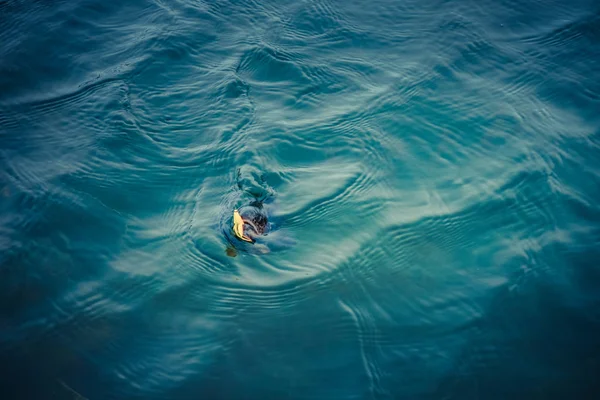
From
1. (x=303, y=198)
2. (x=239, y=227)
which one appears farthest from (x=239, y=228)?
(x=303, y=198)

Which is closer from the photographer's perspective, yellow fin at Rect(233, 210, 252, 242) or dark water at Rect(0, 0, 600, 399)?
dark water at Rect(0, 0, 600, 399)

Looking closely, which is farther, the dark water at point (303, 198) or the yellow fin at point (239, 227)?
the yellow fin at point (239, 227)

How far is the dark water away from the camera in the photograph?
3.34 m

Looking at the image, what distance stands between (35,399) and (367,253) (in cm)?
280

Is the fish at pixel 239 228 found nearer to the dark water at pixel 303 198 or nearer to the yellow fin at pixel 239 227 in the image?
the yellow fin at pixel 239 227

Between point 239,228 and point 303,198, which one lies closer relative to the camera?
point 239,228

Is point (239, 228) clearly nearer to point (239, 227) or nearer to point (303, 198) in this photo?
point (239, 227)

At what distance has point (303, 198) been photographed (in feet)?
14.8

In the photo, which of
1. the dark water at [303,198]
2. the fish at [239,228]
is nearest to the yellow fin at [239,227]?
the fish at [239,228]

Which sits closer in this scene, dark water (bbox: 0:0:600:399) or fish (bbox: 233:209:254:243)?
dark water (bbox: 0:0:600:399)

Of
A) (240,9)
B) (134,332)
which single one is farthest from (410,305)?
(240,9)

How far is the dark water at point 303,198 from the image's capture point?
3336 millimetres

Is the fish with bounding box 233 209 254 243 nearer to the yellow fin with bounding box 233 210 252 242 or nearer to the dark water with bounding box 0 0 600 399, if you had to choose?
the yellow fin with bounding box 233 210 252 242

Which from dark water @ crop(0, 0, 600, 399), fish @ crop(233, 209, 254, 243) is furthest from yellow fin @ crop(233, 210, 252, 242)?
dark water @ crop(0, 0, 600, 399)
